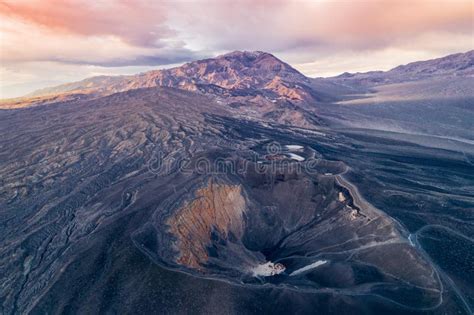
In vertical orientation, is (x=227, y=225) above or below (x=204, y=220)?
below

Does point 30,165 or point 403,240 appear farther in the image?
point 30,165

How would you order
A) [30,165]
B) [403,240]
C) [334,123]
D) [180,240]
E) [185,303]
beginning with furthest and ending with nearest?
1. [334,123]
2. [30,165]
3. [180,240]
4. [403,240]
5. [185,303]

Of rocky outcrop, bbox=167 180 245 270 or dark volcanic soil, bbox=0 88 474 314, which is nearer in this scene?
dark volcanic soil, bbox=0 88 474 314

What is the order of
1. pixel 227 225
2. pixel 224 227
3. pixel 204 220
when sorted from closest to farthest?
pixel 204 220
pixel 224 227
pixel 227 225

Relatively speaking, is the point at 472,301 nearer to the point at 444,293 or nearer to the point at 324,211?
the point at 444,293

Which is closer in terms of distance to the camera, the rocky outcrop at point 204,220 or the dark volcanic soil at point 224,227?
the dark volcanic soil at point 224,227

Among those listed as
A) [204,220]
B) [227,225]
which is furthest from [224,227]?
[204,220]

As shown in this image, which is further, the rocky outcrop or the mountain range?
the rocky outcrop

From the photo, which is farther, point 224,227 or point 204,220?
point 224,227

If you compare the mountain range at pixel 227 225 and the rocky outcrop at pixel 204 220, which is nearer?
the mountain range at pixel 227 225

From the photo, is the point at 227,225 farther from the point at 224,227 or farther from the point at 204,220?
the point at 204,220

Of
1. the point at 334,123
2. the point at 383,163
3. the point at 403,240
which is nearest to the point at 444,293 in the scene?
the point at 403,240
